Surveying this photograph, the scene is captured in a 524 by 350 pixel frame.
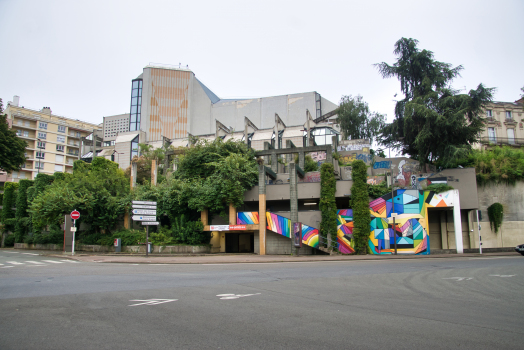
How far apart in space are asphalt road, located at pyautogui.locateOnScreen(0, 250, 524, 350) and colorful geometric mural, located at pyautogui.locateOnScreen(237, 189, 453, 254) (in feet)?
59.1

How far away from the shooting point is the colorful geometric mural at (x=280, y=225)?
Result: 2945cm

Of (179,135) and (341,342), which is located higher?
(179,135)

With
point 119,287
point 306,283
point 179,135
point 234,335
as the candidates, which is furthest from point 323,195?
point 179,135

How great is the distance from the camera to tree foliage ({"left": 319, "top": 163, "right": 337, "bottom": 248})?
95.9ft

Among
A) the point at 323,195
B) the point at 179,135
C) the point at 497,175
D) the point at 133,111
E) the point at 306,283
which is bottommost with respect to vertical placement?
the point at 306,283

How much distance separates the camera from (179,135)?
2874 inches

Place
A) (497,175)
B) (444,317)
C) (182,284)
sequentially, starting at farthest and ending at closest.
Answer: (497,175) → (182,284) → (444,317)

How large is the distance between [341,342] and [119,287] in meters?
7.34

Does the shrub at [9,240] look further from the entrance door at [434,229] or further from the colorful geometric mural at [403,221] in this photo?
the entrance door at [434,229]

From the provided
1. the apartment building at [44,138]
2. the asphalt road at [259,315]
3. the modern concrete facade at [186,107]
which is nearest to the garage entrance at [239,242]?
the asphalt road at [259,315]

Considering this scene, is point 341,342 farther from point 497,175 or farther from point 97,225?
point 497,175

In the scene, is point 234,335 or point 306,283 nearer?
point 234,335

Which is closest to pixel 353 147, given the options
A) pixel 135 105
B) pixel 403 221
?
pixel 403 221

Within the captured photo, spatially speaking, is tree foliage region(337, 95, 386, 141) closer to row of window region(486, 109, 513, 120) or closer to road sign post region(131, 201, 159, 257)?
row of window region(486, 109, 513, 120)
